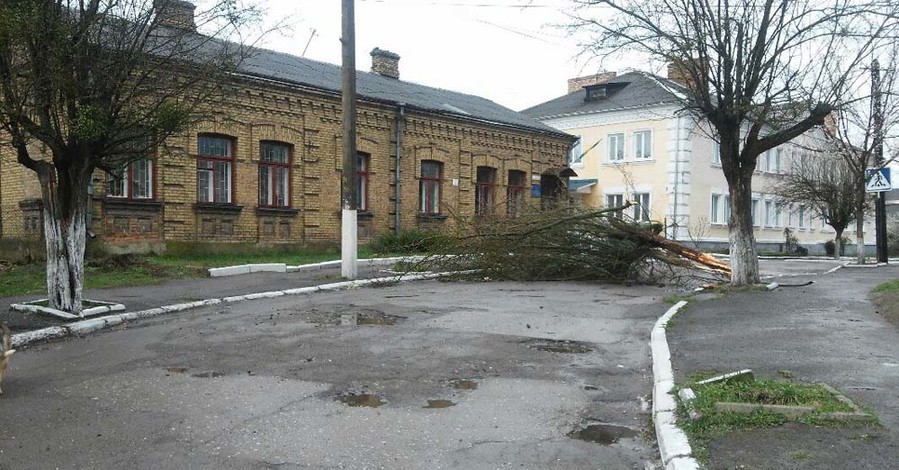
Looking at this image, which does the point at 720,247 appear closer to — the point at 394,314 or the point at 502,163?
the point at 502,163

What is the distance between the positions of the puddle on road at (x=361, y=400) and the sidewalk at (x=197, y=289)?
208 inches

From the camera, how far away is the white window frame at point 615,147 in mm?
38594

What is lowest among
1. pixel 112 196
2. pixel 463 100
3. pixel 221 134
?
pixel 112 196

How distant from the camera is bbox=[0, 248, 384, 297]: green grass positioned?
13.4 meters

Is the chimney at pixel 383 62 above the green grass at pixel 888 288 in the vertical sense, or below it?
above

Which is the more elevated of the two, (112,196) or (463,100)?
(463,100)

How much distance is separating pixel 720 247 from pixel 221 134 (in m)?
Result: 25.7

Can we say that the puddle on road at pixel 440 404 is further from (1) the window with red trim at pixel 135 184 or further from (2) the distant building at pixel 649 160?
(2) the distant building at pixel 649 160

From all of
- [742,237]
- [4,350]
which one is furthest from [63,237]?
[742,237]

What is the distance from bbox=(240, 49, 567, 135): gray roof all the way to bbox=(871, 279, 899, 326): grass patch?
1481 cm

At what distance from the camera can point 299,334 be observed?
29.5ft

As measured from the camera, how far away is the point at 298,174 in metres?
21.6

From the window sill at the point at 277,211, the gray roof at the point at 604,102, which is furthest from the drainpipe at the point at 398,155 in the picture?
the gray roof at the point at 604,102

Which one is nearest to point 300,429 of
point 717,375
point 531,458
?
point 531,458
